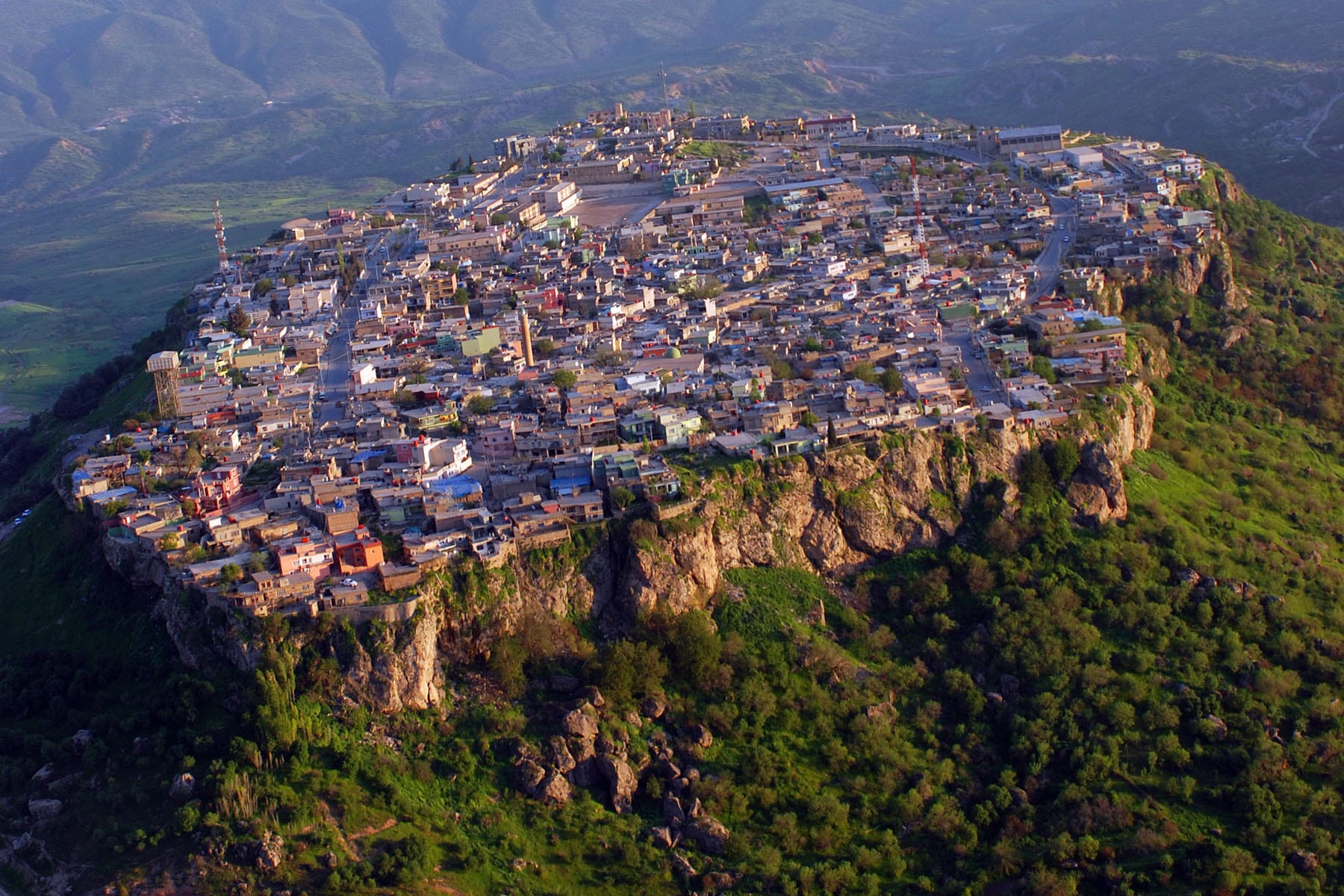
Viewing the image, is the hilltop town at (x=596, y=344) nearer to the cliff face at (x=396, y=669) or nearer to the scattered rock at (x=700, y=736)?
the cliff face at (x=396, y=669)

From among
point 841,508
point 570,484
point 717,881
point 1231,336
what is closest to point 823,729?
point 717,881

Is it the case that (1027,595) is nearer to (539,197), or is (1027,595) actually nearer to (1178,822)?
(1178,822)

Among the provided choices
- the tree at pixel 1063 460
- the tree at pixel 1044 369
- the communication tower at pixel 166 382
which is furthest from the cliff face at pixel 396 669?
the tree at pixel 1044 369

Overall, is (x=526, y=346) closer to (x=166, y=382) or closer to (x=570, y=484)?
(x=166, y=382)

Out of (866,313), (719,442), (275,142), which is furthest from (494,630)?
(275,142)

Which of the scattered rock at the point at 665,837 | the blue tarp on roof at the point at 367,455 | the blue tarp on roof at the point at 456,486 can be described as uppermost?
the blue tarp on roof at the point at 456,486

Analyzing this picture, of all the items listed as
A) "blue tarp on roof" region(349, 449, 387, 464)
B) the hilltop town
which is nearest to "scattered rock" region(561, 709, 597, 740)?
the hilltop town
